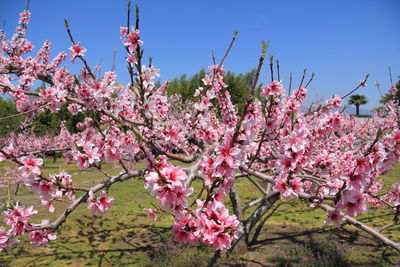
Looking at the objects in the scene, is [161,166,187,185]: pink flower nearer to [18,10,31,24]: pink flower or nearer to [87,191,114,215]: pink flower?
[87,191,114,215]: pink flower

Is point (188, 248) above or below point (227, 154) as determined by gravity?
below

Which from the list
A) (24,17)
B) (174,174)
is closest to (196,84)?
(24,17)

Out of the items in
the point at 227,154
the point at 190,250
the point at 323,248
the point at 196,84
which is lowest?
the point at 190,250

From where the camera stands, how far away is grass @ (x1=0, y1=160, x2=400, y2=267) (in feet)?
17.1

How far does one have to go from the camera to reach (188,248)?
5906 mm

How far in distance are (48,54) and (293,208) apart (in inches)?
340

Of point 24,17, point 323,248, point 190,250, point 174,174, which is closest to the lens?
point 174,174

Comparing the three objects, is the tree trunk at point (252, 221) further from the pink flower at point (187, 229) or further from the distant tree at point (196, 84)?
the distant tree at point (196, 84)

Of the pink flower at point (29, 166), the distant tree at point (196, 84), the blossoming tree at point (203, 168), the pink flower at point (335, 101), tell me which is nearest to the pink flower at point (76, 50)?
the blossoming tree at point (203, 168)

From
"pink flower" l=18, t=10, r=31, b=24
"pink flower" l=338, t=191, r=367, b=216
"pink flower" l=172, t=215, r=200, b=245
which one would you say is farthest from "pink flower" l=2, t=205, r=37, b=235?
"pink flower" l=18, t=10, r=31, b=24

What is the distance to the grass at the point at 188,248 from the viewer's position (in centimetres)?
522

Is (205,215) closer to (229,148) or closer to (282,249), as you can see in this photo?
(229,148)

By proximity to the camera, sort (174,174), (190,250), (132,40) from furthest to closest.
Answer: (190,250) < (132,40) < (174,174)

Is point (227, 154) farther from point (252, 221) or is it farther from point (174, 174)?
point (252, 221)
